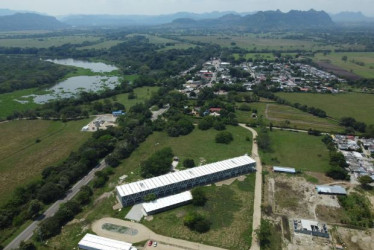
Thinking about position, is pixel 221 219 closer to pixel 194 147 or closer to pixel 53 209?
pixel 194 147

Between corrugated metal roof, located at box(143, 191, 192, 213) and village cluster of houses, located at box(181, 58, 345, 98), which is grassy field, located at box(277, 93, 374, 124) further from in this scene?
corrugated metal roof, located at box(143, 191, 192, 213)

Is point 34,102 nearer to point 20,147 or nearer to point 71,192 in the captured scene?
point 20,147

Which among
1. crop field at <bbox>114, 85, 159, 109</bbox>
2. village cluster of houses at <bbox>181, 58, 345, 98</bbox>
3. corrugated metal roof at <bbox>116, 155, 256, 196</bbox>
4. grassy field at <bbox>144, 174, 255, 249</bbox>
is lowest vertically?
grassy field at <bbox>144, 174, 255, 249</bbox>

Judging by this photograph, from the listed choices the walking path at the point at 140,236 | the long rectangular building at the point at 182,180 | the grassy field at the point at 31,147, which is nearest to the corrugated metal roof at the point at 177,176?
the long rectangular building at the point at 182,180

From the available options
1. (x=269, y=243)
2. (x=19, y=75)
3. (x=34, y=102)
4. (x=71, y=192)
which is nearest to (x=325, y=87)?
(x=269, y=243)

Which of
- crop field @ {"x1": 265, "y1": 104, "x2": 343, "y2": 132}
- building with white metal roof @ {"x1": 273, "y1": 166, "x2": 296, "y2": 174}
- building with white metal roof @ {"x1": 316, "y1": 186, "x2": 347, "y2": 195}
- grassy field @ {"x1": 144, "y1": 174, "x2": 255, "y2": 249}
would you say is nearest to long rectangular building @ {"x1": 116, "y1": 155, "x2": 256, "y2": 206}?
grassy field @ {"x1": 144, "y1": 174, "x2": 255, "y2": 249}
